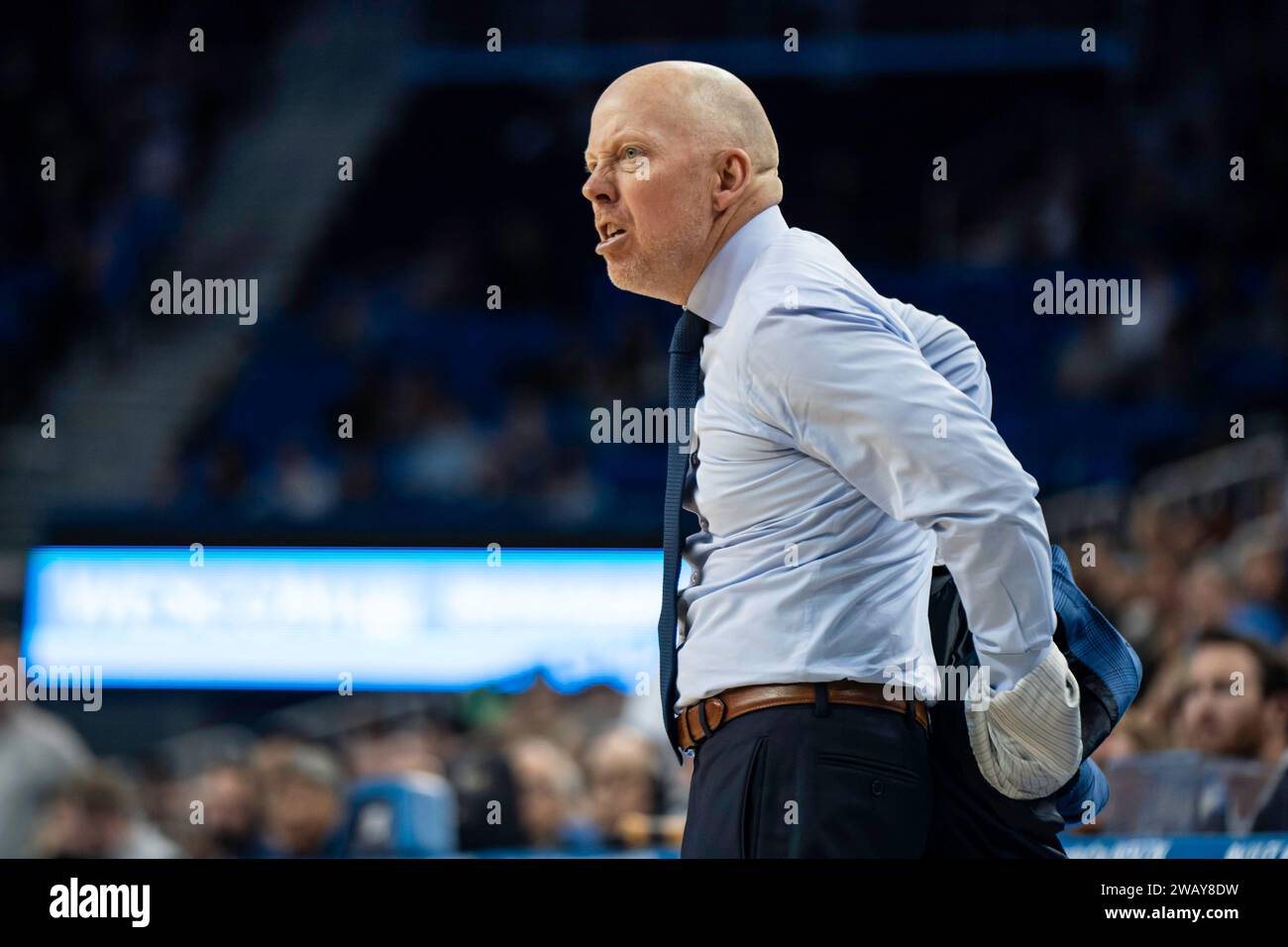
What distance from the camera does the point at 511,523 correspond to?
700 cm

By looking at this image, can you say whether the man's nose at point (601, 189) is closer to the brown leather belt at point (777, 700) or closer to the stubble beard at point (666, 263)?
the stubble beard at point (666, 263)

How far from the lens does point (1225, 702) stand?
389cm

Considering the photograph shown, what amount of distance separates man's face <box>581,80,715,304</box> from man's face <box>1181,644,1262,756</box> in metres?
2.28

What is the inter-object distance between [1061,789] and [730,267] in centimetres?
71

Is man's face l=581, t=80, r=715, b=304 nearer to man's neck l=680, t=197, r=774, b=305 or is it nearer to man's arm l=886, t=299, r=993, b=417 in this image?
man's neck l=680, t=197, r=774, b=305

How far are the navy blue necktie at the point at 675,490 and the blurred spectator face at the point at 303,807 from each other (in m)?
2.92

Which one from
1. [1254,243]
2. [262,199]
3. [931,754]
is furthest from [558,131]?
[931,754]

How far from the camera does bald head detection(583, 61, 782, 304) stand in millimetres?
2047

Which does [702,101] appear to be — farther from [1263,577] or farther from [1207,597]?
[1263,577]

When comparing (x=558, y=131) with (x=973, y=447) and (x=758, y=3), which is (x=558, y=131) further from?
(x=973, y=447)

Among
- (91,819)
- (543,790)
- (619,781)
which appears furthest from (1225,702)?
(91,819)

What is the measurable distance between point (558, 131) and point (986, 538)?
9219 millimetres

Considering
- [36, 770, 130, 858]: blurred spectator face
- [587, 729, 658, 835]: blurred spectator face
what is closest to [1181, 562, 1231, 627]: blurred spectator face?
[587, 729, 658, 835]: blurred spectator face

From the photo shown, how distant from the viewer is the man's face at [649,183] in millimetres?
2045
